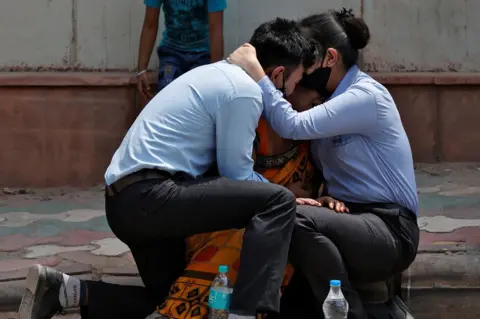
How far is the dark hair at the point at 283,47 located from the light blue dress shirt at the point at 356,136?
0.35ft

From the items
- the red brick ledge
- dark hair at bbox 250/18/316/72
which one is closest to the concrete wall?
the red brick ledge

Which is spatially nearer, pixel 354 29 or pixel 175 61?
pixel 354 29

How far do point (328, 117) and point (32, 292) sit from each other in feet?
4.63

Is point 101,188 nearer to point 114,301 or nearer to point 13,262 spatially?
point 13,262

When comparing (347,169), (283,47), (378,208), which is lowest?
(378,208)

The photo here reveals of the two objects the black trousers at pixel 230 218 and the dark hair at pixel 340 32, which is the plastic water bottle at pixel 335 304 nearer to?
the black trousers at pixel 230 218

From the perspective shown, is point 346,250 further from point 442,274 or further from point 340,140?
point 442,274

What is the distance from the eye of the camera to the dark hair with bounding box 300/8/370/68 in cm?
393

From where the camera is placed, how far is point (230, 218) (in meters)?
→ 3.55

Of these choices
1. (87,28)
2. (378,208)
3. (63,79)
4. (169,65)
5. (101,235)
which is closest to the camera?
(378,208)

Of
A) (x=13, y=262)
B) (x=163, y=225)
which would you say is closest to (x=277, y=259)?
(x=163, y=225)

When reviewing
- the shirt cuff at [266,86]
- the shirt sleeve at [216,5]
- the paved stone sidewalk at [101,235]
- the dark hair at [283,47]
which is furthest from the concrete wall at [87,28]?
the shirt cuff at [266,86]

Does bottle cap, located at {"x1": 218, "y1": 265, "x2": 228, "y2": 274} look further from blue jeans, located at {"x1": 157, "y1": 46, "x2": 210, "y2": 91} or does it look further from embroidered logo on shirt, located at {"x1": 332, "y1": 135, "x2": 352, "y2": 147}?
blue jeans, located at {"x1": 157, "y1": 46, "x2": 210, "y2": 91}

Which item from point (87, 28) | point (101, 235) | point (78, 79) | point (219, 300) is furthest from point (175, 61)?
point (219, 300)
